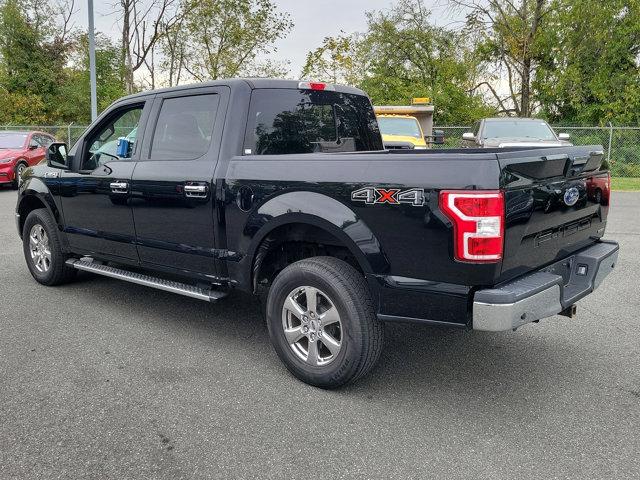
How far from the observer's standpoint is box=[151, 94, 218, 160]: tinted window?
4.17m

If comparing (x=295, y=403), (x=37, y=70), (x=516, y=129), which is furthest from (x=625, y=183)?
(x=37, y=70)

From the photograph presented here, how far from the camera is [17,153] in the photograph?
15781mm

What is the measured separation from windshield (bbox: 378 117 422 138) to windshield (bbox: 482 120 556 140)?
1691 millimetres

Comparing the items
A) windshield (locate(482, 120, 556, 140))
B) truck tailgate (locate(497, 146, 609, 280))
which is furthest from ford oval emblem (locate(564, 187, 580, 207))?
windshield (locate(482, 120, 556, 140))

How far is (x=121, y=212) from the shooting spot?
15.5 feet

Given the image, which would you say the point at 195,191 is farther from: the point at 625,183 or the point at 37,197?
the point at 625,183

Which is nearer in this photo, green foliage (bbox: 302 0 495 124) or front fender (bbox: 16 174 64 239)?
front fender (bbox: 16 174 64 239)

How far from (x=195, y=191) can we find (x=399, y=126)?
1036 cm

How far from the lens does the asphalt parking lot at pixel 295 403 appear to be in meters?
2.71

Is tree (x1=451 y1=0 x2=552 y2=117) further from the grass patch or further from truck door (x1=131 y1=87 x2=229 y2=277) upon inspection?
truck door (x1=131 y1=87 x2=229 y2=277)

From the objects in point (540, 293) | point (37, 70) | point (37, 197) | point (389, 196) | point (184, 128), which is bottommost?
point (540, 293)

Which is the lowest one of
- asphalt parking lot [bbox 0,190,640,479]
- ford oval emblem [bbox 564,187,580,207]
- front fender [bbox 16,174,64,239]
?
asphalt parking lot [bbox 0,190,640,479]

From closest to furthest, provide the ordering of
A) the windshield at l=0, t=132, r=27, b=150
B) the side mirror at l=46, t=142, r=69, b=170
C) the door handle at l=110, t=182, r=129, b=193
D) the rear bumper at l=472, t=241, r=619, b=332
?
the rear bumper at l=472, t=241, r=619, b=332
the door handle at l=110, t=182, r=129, b=193
the side mirror at l=46, t=142, r=69, b=170
the windshield at l=0, t=132, r=27, b=150

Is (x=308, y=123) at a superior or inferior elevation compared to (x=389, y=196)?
superior
